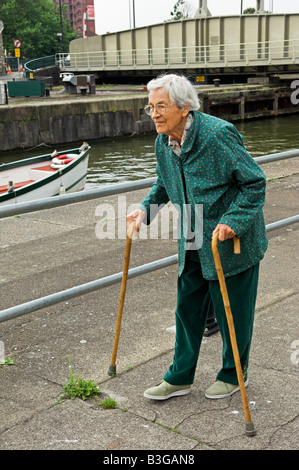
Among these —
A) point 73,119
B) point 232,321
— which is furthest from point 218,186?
point 73,119

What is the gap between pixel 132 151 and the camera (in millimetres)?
26891

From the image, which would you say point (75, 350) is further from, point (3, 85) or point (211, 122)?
point (3, 85)

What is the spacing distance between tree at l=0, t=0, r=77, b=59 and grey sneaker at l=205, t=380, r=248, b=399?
86.9 m

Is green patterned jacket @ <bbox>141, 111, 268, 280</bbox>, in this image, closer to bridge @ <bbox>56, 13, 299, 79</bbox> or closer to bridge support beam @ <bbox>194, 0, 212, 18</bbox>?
bridge @ <bbox>56, 13, 299, 79</bbox>

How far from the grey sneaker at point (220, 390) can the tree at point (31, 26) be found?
8690cm

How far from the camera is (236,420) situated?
3.06 m

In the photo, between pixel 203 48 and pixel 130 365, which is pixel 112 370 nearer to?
pixel 130 365

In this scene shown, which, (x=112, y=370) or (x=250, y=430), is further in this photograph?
(x=112, y=370)

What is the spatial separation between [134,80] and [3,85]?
2642 centimetres

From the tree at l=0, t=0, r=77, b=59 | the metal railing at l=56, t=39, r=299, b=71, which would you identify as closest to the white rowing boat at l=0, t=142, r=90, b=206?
the metal railing at l=56, t=39, r=299, b=71

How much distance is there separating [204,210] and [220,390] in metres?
→ 0.95

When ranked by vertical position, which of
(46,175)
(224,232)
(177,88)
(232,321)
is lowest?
(46,175)

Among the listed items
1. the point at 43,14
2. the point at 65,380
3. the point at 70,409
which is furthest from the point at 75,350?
the point at 43,14

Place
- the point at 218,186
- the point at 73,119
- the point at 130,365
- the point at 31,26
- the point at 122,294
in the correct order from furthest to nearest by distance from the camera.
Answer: the point at 31,26
the point at 73,119
the point at 130,365
the point at 122,294
the point at 218,186
